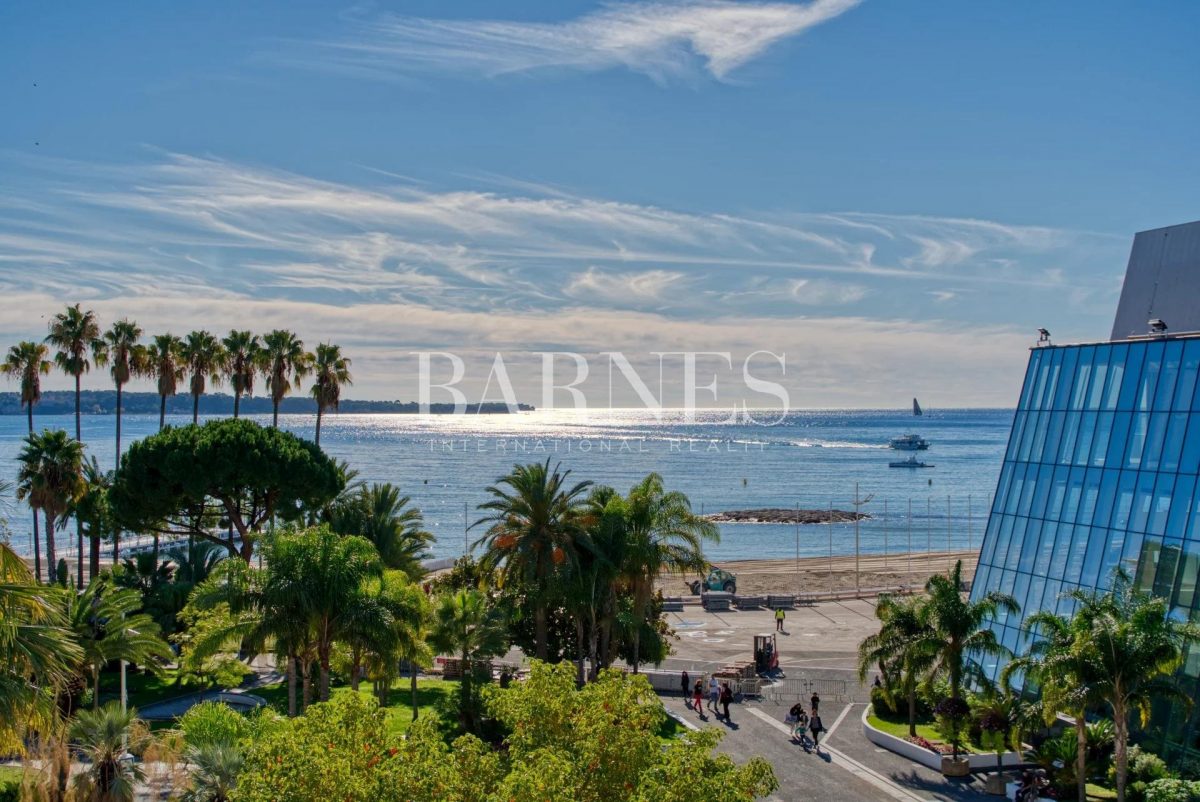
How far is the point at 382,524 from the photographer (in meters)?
47.8

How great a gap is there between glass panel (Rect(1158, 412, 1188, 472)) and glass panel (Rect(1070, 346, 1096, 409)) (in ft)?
16.3

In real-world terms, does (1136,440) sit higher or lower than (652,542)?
higher

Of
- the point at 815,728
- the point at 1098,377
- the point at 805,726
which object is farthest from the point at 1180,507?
the point at 805,726

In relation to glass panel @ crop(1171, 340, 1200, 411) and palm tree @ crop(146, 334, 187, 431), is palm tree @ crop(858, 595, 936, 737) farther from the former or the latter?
palm tree @ crop(146, 334, 187, 431)

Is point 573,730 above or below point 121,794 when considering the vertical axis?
above

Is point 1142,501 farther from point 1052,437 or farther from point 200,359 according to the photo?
point 200,359

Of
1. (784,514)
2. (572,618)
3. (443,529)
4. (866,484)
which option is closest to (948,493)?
(866,484)

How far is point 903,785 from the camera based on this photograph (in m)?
30.6

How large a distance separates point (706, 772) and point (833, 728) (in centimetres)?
2341

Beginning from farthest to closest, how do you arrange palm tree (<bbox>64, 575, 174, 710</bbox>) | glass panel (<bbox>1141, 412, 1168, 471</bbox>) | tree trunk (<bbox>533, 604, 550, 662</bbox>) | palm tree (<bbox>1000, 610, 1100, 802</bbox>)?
tree trunk (<bbox>533, 604, 550, 662</bbox>), glass panel (<bbox>1141, 412, 1168, 471</bbox>), palm tree (<bbox>64, 575, 174, 710</bbox>), palm tree (<bbox>1000, 610, 1100, 802</bbox>)

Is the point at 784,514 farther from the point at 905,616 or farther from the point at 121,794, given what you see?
the point at 121,794

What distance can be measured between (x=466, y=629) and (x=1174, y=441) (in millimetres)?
24142

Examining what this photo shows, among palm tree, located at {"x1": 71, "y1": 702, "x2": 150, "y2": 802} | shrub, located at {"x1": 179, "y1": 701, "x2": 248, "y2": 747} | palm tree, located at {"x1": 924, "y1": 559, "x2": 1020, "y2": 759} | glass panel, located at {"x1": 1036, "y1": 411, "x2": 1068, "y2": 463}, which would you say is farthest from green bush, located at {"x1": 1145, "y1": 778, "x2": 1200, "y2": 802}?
palm tree, located at {"x1": 71, "y1": 702, "x2": 150, "y2": 802}

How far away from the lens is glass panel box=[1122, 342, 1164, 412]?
34906mm
